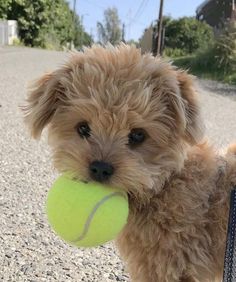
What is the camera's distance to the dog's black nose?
2424 millimetres

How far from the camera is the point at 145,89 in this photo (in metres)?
2.53

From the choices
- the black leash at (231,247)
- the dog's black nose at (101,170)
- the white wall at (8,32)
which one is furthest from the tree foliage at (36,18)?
the black leash at (231,247)

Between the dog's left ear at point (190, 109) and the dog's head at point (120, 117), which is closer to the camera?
the dog's head at point (120, 117)

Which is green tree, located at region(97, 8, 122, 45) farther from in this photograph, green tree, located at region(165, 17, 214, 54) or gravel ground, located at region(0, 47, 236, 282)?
gravel ground, located at region(0, 47, 236, 282)

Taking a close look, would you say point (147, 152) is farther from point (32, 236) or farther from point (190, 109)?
point (32, 236)

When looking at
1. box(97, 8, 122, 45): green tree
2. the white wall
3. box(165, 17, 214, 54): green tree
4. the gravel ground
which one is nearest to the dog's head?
the gravel ground

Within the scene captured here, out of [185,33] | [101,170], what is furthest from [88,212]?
[185,33]

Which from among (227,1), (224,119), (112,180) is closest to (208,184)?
(112,180)

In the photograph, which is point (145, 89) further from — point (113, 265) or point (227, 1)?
point (227, 1)

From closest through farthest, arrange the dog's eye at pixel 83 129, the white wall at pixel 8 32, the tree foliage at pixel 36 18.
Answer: the dog's eye at pixel 83 129, the white wall at pixel 8 32, the tree foliage at pixel 36 18

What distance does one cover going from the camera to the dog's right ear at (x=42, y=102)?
2719mm

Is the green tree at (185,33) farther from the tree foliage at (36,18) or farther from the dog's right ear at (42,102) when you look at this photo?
the dog's right ear at (42,102)

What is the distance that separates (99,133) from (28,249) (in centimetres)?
163

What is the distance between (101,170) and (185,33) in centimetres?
5359
